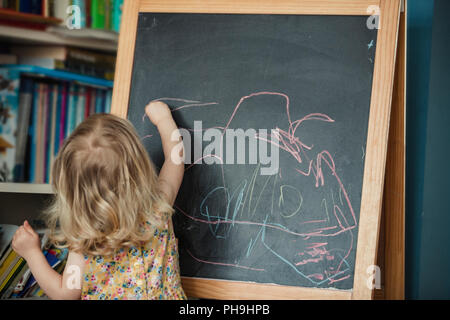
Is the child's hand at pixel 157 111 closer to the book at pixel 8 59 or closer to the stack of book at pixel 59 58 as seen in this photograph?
the stack of book at pixel 59 58

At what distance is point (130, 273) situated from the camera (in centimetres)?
120

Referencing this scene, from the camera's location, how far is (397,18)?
50.0 inches

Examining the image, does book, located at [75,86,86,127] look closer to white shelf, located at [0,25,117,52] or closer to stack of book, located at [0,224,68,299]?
white shelf, located at [0,25,117,52]

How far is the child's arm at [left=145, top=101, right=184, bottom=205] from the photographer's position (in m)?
1.31

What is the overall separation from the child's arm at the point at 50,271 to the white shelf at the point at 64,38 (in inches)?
42.3

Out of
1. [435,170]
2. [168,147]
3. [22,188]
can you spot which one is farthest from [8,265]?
[435,170]

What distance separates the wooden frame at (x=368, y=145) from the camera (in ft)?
3.97

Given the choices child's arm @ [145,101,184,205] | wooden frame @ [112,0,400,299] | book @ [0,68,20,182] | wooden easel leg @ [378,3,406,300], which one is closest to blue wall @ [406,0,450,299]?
wooden easel leg @ [378,3,406,300]

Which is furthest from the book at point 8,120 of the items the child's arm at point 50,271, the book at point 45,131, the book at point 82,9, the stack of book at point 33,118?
the child's arm at point 50,271

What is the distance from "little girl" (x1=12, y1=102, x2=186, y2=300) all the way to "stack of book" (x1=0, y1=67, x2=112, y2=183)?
3.02 feet
